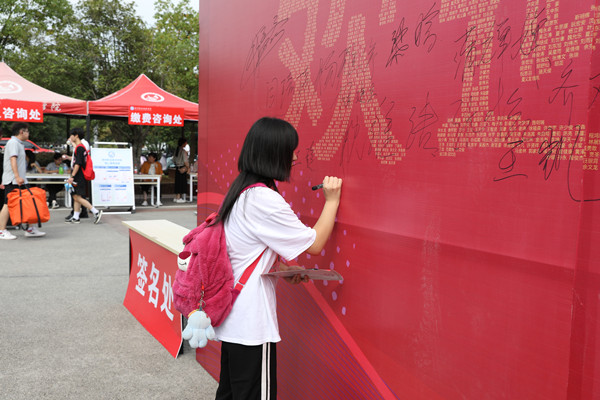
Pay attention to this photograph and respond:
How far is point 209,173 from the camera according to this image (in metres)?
3.54

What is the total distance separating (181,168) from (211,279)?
1295cm

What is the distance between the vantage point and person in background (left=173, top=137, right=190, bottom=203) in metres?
14.7

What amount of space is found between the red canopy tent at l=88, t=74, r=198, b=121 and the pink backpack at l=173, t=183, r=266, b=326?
1132cm

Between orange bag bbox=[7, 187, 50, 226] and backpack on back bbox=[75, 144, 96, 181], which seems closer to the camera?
orange bag bbox=[7, 187, 50, 226]

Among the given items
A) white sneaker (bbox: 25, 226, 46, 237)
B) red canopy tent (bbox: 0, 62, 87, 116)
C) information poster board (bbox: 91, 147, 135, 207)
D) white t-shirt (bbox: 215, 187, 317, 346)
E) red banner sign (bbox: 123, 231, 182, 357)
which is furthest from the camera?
red canopy tent (bbox: 0, 62, 87, 116)

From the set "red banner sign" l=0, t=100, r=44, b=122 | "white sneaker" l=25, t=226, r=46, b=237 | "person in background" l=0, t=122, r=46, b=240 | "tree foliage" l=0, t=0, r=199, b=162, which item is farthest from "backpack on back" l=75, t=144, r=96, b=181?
"tree foliage" l=0, t=0, r=199, b=162

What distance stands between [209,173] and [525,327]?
2.40m

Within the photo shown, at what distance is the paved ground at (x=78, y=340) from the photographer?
331 centimetres

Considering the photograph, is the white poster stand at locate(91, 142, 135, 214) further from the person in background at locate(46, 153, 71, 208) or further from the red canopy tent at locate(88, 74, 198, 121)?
the person in background at locate(46, 153, 71, 208)

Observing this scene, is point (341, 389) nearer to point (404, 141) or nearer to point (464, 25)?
point (404, 141)

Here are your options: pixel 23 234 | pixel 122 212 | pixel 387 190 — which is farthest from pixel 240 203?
pixel 122 212

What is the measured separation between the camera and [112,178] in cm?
1163

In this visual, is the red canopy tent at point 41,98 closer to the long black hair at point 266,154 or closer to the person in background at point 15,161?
the person in background at point 15,161
